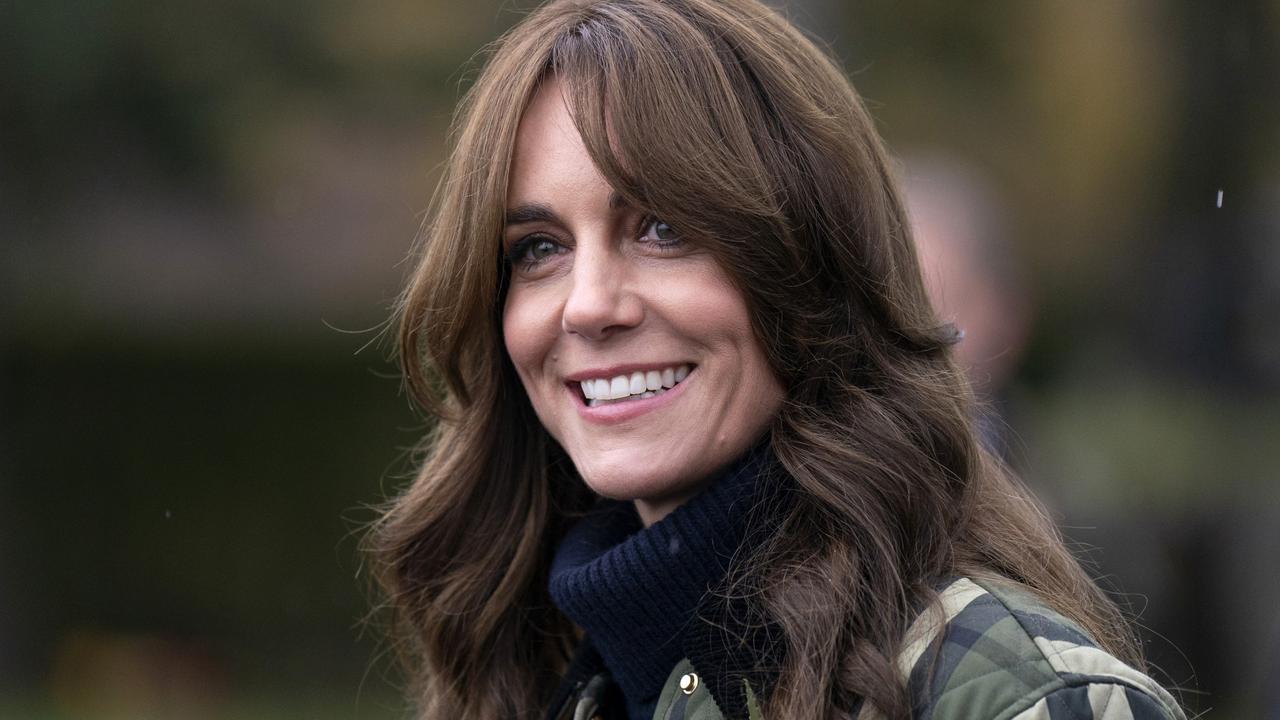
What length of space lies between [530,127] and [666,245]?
1.15 ft

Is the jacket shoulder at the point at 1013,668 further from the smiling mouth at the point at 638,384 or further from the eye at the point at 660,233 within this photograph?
the eye at the point at 660,233

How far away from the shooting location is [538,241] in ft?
9.11

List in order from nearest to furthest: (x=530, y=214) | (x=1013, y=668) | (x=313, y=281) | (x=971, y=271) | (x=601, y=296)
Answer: (x=1013, y=668) < (x=601, y=296) < (x=530, y=214) < (x=971, y=271) < (x=313, y=281)

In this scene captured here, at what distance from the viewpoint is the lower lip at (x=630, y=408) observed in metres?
2.62

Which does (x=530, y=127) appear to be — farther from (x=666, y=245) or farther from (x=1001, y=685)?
(x=1001, y=685)

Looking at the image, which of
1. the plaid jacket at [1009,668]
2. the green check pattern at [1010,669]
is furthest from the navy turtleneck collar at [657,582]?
the green check pattern at [1010,669]

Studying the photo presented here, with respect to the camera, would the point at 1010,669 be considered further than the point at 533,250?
No

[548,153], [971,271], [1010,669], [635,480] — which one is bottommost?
[971,271]

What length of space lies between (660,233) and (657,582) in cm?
59

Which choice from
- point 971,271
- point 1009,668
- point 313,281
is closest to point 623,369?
point 1009,668

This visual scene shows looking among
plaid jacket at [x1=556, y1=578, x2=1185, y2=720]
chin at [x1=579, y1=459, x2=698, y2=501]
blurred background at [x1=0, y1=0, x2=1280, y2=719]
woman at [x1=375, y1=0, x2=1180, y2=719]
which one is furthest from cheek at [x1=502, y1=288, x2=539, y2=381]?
blurred background at [x1=0, y1=0, x2=1280, y2=719]

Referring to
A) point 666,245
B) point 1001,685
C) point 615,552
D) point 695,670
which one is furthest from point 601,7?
point 1001,685

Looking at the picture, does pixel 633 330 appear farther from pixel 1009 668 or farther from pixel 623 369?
pixel 1009 668

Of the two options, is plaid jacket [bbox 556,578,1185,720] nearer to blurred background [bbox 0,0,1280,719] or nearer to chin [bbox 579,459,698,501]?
chin [bbox 579,459,698,501]
